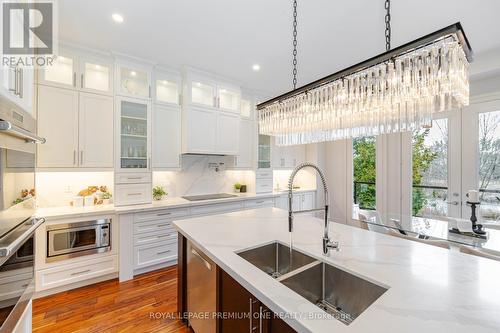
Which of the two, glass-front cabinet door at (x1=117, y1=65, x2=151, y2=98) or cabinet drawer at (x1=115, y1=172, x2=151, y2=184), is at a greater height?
glass-front cabinet door at (x1=117, y1=65, x2=151, y2=98)

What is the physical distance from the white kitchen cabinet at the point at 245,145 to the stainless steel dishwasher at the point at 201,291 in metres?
2.41

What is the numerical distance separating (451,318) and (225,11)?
2501 millimetres

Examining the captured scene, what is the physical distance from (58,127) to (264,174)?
10.1 ft

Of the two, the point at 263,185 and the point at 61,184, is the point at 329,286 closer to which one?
the point at 263,185

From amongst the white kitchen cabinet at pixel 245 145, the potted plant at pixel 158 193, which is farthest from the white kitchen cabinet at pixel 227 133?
the potted plant at pixel 158 193

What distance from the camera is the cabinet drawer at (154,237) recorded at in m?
2.77

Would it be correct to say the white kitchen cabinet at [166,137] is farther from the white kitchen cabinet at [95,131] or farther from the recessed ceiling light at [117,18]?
the recessed ceiling light at [117,18]

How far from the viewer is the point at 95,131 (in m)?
2.69

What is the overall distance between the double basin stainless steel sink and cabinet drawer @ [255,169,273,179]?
2774 mm

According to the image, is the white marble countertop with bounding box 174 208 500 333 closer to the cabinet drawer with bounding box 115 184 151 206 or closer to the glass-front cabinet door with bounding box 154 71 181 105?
the cabinet drawer with bounding box 115 184 151 206

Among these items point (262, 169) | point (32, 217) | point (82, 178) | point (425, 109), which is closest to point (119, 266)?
point (82, 178)

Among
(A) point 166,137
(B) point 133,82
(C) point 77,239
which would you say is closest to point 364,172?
(A) point 166,137

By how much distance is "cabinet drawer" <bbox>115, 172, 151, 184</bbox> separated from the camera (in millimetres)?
2807

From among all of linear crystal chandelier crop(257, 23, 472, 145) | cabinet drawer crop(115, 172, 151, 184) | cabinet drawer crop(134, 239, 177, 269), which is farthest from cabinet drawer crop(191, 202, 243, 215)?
linear crystal chandelier crop(257, 23, 472, 145)
